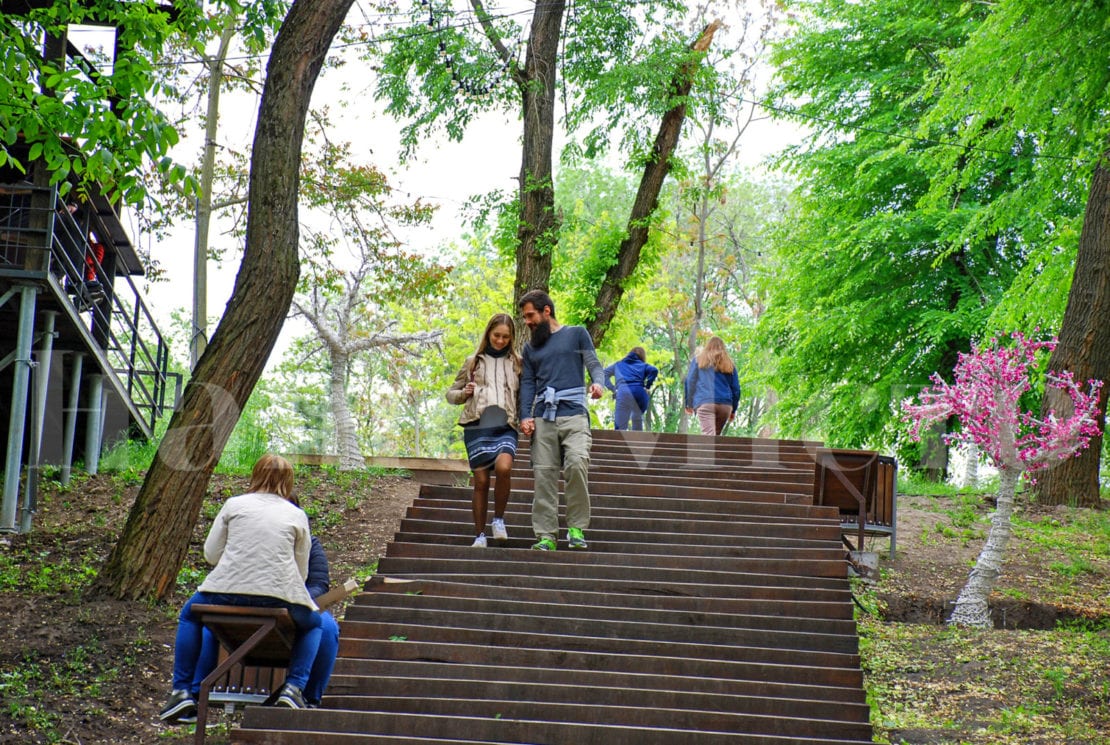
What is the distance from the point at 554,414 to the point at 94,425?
8251 millimetres

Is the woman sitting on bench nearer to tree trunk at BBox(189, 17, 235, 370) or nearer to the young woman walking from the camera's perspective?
the young woman walking

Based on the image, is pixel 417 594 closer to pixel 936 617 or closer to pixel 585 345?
pixel 585 345

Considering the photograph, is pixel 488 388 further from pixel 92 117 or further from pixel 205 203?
pixel 205 203

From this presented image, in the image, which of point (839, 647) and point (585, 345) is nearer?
point (839, 647)

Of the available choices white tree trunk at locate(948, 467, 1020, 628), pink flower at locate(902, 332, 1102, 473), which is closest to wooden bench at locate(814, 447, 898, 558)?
pink flower at locate(902, 332, 1102, 473)

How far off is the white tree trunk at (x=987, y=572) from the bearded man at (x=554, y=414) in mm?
3802

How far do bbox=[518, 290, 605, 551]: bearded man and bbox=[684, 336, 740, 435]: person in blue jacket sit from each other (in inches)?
220

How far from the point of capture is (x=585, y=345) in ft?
28.9

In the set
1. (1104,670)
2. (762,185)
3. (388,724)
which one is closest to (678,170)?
(1104,670)

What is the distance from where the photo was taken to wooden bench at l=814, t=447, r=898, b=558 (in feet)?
37.6

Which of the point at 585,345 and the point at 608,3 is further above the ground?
the point at 608,3

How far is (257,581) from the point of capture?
5.77 meters

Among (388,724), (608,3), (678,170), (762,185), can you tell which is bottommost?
(388,724)

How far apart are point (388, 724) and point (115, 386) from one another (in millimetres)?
10564
